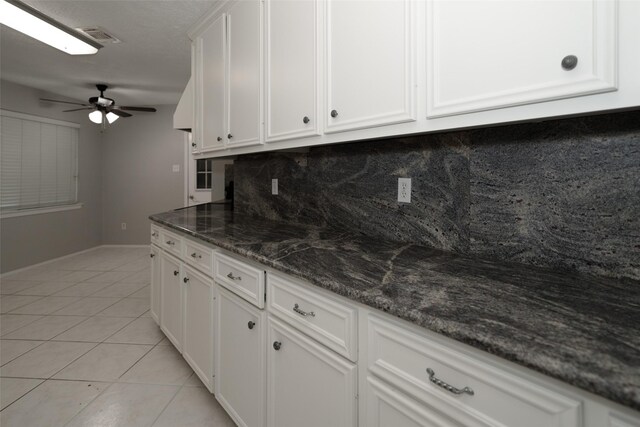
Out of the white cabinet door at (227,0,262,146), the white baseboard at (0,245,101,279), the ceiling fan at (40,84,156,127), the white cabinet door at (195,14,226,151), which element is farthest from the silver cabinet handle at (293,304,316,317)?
the white baseboard at (0,245,101,279)

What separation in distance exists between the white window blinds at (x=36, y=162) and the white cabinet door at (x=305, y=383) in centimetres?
495

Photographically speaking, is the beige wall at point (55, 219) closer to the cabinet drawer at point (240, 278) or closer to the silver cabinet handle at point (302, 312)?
the cabinet drawer at point (240, 278)

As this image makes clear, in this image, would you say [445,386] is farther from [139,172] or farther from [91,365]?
[139,172]

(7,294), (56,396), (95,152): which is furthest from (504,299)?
(95,152)

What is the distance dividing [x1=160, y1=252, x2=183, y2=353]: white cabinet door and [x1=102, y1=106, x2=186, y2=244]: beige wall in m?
3.69

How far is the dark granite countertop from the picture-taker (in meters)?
0.55

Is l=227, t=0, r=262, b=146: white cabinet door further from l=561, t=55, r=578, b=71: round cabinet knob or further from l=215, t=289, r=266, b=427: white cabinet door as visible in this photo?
l=561, t=55, r=578, b=71: round cabinet knob

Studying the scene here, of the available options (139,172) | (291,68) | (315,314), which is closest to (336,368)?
(315,314)

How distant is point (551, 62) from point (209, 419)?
2029 mm

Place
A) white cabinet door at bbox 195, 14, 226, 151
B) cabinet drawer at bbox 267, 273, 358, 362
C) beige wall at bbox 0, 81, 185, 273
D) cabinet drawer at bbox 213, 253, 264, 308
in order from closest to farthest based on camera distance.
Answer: cabinet drawer at bbox 267, 273, 358, 362
cabinet drawer at bbox 213, 253, 264, 308
white cabinet door at bbox 195, 14, 226, 151
beige wall at bbox 0, 81, 185, 273

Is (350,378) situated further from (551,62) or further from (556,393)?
(551,62)

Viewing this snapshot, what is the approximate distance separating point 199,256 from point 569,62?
1764mm

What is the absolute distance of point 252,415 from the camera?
1.43 meters

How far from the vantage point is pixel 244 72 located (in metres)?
2.11
